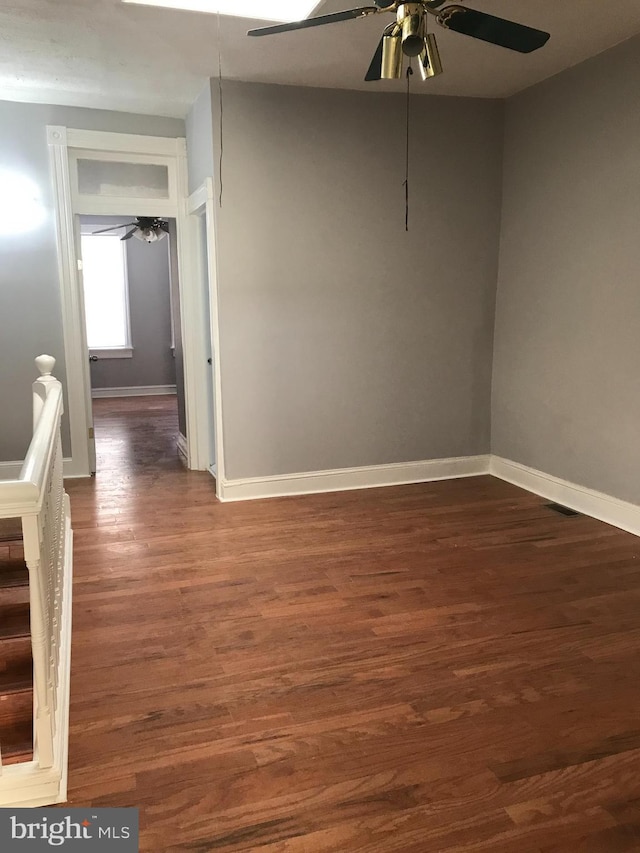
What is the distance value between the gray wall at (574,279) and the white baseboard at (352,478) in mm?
373

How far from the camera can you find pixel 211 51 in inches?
148

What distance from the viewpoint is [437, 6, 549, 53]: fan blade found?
2273 millimetres

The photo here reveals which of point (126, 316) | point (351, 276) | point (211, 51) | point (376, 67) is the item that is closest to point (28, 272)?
point (211, 51)

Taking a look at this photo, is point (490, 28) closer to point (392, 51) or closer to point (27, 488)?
point (392, 51)

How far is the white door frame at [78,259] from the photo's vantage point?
4.92 metres

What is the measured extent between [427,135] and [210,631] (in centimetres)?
368

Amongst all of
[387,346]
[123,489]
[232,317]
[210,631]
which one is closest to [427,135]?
[387,346]

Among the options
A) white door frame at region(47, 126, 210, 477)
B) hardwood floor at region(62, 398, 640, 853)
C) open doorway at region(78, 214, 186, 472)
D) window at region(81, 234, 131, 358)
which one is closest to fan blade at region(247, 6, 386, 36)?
hardwood floor at region(62, 398, 640, 853)

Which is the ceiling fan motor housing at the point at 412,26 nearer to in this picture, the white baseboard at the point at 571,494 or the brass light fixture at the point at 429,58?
A: the brass light fixture at the point at 429,58

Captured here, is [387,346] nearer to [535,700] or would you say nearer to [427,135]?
[427,135]

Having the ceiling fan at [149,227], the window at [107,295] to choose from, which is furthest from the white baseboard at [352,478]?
the window at [107,295]

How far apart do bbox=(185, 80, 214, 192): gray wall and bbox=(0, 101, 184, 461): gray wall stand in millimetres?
270

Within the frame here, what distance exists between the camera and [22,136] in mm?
4773

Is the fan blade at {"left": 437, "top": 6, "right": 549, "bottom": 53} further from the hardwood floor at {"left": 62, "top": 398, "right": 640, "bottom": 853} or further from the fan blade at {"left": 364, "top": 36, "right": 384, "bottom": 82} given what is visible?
the hardwood floor at {"left": 62, "top": 398, "right": 640, "bottom": 853}
